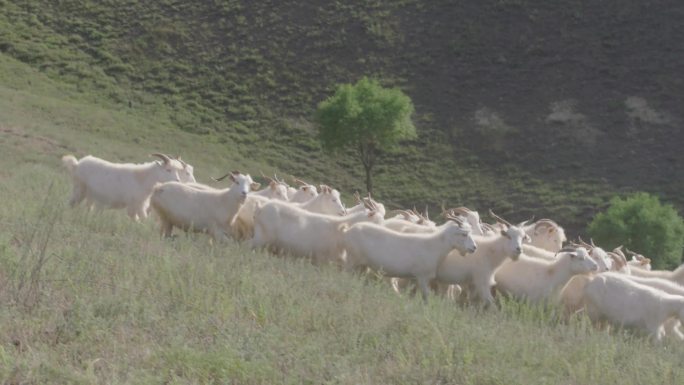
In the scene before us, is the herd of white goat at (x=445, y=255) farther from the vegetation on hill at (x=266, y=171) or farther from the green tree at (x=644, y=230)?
the green tree at (x=644, y=230)

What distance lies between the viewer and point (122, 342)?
707cm

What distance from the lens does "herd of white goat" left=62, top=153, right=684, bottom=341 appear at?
11.6 m

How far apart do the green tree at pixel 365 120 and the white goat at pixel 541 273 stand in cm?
2914

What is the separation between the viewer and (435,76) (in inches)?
1984

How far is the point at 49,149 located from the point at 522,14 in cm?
3172

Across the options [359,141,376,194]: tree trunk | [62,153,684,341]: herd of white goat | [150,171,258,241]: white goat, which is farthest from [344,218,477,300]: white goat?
[359,141,376,194]: tree trunk

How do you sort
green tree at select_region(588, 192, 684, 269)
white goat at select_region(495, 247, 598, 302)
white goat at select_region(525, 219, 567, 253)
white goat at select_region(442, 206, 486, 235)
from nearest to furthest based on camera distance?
white goat at select_region(495, 247, 598, 302) → white goat at select_region(442, 206, 486, 235) → white goat at select_region(525, 219, 567, 253) → green tree at select_region(588, 192, 684, 269)

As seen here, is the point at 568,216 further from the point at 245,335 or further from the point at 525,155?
the point at 245,335

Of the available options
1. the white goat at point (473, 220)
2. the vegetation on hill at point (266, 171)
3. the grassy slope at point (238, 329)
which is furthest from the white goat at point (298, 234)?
the white goat at point (473, 220)

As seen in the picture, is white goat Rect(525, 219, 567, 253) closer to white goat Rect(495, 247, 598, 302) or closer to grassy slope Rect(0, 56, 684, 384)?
white goat Rect(495, 247, 598, 302)

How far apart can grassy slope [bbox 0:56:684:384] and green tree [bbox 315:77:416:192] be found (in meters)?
31.3

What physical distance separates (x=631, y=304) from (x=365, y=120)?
102ft

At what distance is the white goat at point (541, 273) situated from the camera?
40.3 ft

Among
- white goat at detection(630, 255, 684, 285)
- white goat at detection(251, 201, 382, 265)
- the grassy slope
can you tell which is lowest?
white goat at detection(251, 201, 382, 265)
